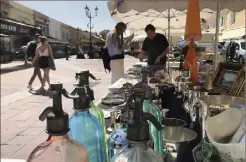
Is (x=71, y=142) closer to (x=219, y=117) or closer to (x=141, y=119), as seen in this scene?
(x=141, y=119)

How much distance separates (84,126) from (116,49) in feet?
11.5

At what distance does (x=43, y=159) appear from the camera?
54 centimetres

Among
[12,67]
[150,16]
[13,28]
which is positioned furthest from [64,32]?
[150,16]

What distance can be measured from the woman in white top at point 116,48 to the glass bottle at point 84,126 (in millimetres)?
3352

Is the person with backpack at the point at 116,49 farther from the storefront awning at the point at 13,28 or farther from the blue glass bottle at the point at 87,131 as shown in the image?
the storefront awning at the point at 13,28

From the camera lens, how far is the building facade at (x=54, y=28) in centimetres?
3609

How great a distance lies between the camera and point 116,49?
4.10m

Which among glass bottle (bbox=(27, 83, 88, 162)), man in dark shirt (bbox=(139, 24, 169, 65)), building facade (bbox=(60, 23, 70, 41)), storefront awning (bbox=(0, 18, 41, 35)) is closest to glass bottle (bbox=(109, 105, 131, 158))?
glass bottle (bbox=(27, 83, 88, 162))

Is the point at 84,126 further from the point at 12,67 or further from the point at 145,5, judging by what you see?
the point at 12,67

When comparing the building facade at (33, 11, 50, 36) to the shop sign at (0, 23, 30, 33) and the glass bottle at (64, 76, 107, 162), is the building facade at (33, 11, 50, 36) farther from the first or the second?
the glass bottle at (64, 76, 107, 162)

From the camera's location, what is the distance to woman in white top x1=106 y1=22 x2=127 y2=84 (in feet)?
13.1

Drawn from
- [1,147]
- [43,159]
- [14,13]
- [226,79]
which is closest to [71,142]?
[43,159]

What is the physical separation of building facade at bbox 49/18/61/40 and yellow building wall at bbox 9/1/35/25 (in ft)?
25.3

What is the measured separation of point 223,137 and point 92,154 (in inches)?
13.4
